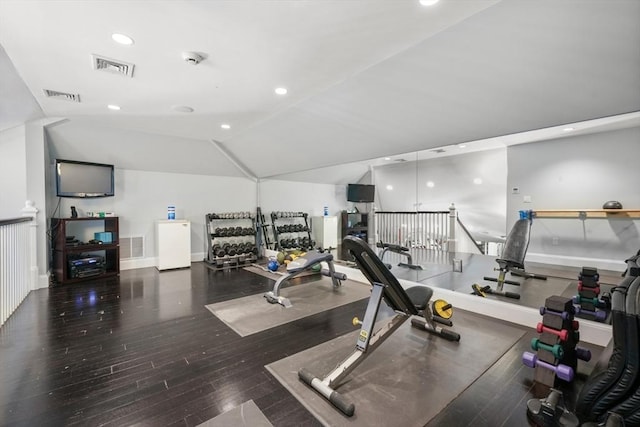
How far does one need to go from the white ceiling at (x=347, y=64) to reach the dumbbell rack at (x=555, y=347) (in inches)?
64.1

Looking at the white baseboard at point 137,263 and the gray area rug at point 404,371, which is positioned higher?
the white baseboard at point 137,263

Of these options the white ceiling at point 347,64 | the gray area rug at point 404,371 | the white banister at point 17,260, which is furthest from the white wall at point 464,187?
the white banister at point 17,260

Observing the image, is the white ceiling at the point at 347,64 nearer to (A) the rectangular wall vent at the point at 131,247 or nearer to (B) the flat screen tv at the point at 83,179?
(B) the flat screen tv at the point at 83,179

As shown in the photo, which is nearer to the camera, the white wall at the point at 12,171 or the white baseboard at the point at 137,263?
the white wall at the point at 12,171

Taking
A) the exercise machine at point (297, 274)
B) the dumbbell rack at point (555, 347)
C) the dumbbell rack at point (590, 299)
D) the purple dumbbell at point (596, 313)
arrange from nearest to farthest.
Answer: the dumbbell rack at point (555, 347) < the purple dumbbell at point (596, 313) < the dumbbell rack at point (590, 299) < the exercise machine at point (297, 274)

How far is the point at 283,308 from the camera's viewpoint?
3.35 metres

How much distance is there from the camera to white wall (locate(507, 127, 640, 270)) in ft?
12.0

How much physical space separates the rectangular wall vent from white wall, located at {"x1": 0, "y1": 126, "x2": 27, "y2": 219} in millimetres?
1612

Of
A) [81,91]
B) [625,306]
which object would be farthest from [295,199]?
[625,306]

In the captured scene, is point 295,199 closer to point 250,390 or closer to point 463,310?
point 463,310

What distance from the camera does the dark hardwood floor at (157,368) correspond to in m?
1.66

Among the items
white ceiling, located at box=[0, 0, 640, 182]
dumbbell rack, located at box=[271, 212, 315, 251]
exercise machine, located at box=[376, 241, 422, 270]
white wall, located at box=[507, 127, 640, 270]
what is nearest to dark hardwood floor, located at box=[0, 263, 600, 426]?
exercise machine, located at box=[376, 241, 422, 270]

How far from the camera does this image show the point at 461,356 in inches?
89.0

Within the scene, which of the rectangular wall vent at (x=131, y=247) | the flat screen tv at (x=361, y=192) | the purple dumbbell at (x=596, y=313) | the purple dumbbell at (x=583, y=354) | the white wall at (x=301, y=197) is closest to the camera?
the purple dumbbell at (x=583, y=354)
